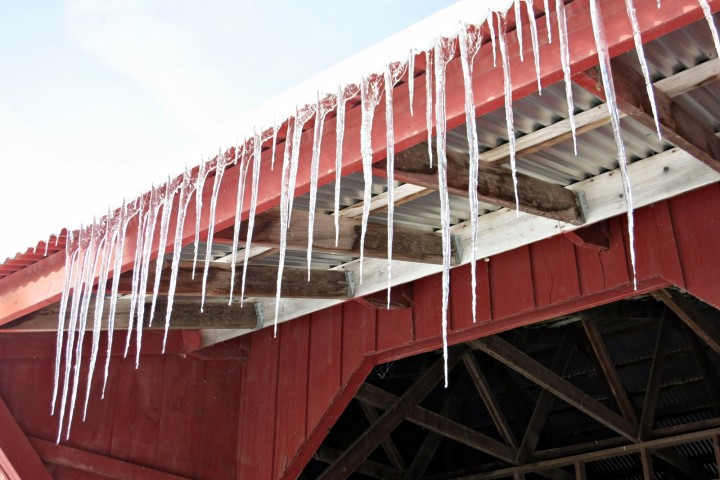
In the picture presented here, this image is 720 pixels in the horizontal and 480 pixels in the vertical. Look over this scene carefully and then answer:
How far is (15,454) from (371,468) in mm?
4113

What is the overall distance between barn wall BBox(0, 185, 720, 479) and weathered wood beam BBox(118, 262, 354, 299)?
1.51ft

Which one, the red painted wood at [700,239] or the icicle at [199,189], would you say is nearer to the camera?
the icicle at [199,189]

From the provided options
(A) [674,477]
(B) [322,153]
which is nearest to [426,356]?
(A) [674,477]

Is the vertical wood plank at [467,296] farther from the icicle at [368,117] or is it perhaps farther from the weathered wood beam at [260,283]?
the icicle at [368,117]

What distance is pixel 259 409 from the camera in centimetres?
624

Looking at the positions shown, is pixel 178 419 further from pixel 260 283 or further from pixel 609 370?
pixel 609 370

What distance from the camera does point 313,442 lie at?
19.0ft

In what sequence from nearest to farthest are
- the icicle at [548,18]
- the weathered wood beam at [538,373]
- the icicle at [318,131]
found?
the icicle at [548,18] → the icicle at [318,131] → the weathered wood beam at [538,373]

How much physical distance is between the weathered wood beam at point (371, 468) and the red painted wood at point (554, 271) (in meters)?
4.31

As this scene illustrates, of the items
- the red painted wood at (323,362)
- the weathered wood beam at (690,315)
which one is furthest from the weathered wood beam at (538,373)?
the red painted wood at (323,362)

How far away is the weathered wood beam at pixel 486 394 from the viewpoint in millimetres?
7914

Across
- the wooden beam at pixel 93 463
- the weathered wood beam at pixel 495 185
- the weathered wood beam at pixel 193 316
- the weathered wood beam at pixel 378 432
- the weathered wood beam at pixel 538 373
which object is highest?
the weathered wood beam at pixel 495 185

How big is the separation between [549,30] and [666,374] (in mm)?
6980

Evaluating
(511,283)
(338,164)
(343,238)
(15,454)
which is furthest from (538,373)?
(338,164)
